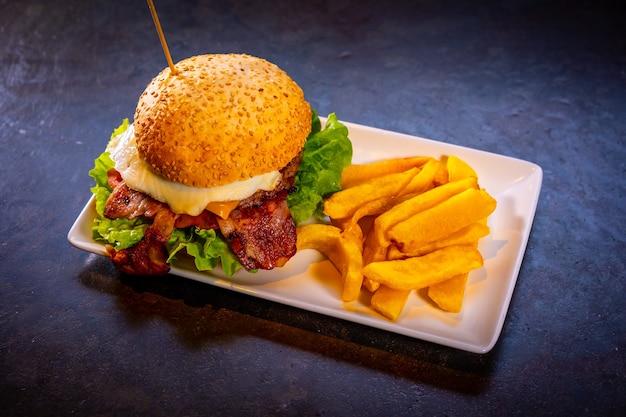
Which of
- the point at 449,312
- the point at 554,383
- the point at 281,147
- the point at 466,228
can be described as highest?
the point at 281,147

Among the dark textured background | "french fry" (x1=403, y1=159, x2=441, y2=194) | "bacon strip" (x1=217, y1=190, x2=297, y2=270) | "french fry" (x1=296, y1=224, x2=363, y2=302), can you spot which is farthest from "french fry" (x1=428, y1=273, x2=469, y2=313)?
"bacon strip" (x1=217, y1=190, x2=297, y2=270)

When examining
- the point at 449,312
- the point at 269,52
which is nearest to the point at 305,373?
the point at 449,312

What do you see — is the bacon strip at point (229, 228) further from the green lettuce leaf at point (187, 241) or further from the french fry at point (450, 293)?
the french fry at point (450, 293)

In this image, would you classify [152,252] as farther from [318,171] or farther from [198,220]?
[318,171]

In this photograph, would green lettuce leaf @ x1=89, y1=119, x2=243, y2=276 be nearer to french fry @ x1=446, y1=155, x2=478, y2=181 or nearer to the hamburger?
the hamburger

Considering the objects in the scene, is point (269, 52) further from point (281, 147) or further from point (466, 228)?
point (466, 228)

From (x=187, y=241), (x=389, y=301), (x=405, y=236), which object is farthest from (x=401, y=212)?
(x=187, y=241)

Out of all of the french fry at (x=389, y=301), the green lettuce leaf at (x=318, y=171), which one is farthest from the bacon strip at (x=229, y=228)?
the french fry at (x=389, y=301)
